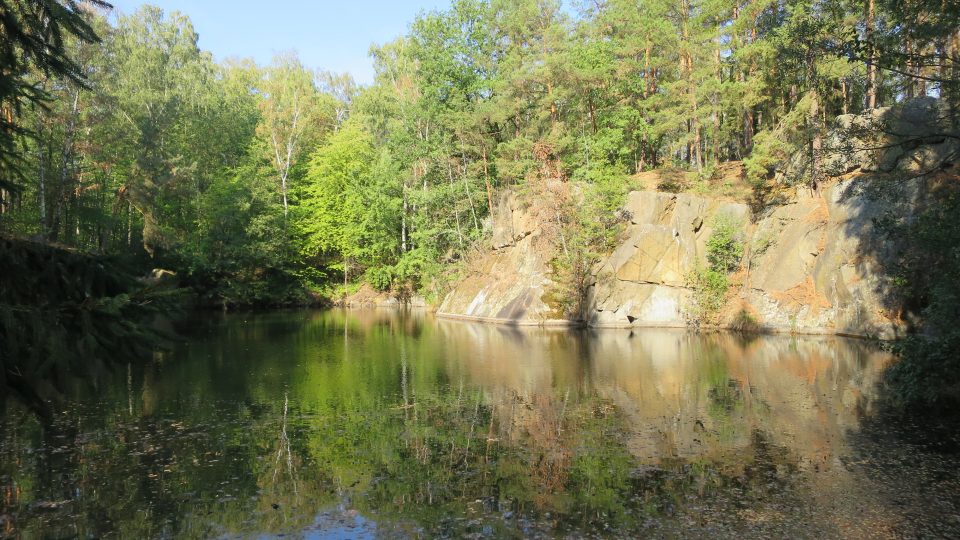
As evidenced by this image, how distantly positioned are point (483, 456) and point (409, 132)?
3585 cm

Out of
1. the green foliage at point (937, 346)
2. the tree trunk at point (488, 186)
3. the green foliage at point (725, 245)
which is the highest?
the tree trunk at point (488, 186)

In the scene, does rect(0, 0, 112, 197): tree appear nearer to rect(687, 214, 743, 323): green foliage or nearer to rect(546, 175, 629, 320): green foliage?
rect(546, 175, 629, 320): green foliage

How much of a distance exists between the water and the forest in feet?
42.4

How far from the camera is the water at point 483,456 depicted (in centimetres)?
725

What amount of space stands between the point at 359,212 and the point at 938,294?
3934cm

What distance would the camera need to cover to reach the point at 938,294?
12.4 metres

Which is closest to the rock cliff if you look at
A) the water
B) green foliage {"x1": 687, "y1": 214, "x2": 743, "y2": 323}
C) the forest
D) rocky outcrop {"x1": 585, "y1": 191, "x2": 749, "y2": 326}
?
rocky outcrop {"x1": 585, "y1": 191, "x2": 749, "y2": 326}

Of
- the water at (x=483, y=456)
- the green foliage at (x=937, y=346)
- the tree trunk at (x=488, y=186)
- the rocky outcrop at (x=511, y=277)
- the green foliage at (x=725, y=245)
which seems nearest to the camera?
the water at (x=483, y=456)

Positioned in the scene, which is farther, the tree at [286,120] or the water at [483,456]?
the tree at [286,120]

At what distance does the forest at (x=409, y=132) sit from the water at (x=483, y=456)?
42.4ft

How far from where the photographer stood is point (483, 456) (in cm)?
983

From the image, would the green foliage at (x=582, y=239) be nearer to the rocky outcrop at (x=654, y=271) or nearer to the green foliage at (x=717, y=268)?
the rocky outcrop at (x=654, y=271)

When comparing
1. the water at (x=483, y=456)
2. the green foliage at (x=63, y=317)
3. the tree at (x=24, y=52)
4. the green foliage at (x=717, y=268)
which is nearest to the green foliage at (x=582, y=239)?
the green foliage at (x=717, y=268)

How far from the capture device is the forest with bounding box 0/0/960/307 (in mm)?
28938
